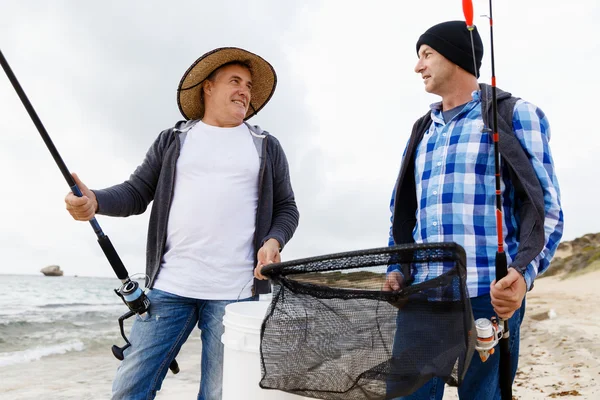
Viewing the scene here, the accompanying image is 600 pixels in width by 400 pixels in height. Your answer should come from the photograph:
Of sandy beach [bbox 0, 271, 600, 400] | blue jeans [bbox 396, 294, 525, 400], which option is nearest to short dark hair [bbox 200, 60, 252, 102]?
blue jeans [bbox 396, 294, 525, 400]

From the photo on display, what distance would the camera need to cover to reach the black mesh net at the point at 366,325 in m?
1.52

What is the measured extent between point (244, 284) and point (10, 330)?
412 inches

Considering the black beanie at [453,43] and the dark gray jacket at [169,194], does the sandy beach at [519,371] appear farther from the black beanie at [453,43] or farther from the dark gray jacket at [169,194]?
the black beanie at [453,43]

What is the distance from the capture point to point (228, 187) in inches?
104

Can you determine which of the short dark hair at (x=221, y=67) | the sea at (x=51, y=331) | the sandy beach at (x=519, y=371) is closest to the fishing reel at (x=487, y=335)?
the short dark hair at (x=221, y=67)

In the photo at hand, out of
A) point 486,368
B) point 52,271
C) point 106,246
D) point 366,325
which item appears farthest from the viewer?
point 52,271

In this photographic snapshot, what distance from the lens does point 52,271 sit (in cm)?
4188

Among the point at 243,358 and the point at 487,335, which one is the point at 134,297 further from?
the point at 487,335

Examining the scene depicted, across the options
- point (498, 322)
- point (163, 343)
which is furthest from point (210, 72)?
point (498, 322)

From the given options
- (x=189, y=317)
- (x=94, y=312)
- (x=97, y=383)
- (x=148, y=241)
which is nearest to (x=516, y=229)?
(x=189, y=317)

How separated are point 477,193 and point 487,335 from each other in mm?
525

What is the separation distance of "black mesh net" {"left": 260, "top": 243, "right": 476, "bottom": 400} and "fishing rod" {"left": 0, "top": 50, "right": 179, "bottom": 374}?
3.31 feet

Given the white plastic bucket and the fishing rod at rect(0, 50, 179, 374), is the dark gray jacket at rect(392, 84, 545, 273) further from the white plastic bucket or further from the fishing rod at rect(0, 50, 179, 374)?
the fishing rod at rect(0, 50, 179, 374)

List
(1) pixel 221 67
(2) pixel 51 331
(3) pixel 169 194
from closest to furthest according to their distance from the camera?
(3) pixel 169 194
(1) pixel 221 67
(2) pixel 51 331
